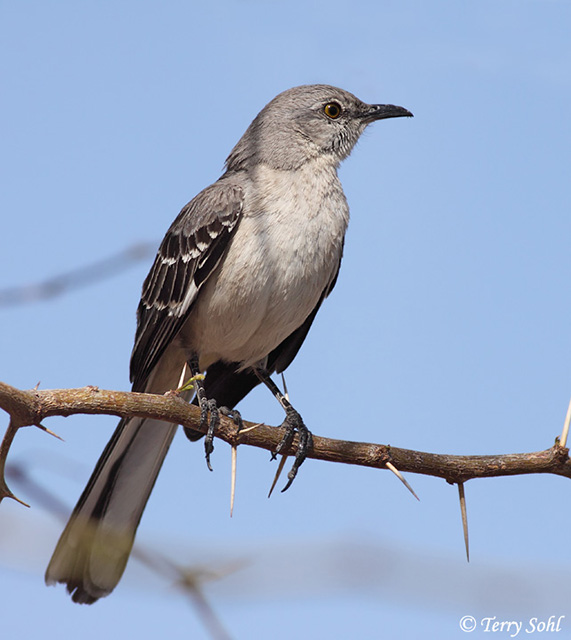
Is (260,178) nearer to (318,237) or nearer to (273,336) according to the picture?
(318,237)

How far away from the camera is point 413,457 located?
3264mm

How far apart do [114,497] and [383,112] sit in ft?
11.5

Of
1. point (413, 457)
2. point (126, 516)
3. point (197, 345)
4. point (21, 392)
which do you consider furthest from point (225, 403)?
point (21, 392)

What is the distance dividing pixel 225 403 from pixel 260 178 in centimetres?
164

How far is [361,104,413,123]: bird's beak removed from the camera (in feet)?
19.1

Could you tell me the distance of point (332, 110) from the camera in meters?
5.68

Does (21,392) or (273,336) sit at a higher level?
(273,336)

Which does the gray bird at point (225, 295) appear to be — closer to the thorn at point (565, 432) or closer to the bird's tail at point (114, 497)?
the bird's tail at point (114, 497)

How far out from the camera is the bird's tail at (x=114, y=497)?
160 inches

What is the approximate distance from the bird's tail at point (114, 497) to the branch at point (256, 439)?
3.87 ft

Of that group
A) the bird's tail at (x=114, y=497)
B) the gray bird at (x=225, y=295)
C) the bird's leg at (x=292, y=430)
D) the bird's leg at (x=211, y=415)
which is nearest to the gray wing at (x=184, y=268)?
the gray bird at (x=225, y=295)

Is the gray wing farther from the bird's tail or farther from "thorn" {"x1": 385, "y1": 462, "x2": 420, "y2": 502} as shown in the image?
"thorn" {"x1": 385, "y1": 462, "x2": 420, "y2": 502}

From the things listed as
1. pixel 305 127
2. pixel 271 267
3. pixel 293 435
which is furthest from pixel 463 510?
pixel 305 127

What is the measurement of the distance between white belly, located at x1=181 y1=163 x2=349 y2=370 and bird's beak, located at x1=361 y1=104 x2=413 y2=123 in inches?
43.1
